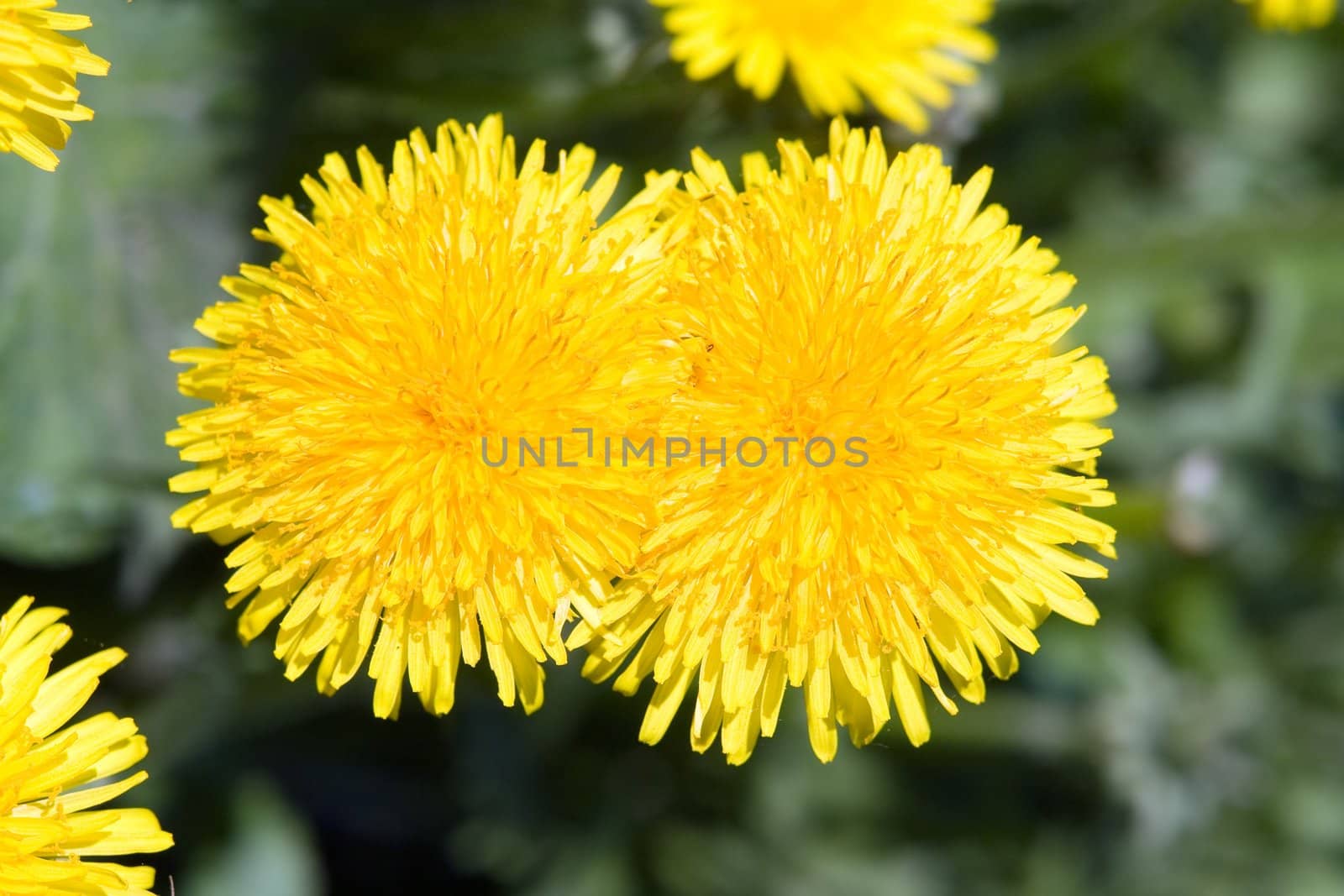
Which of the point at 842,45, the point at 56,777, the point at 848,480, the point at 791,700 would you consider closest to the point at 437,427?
the point at 848,480

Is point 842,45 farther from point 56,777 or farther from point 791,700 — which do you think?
point 56,777

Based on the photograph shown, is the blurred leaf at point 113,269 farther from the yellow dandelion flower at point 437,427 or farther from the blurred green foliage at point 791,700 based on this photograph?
the yellow dandelion flower at point 437,427

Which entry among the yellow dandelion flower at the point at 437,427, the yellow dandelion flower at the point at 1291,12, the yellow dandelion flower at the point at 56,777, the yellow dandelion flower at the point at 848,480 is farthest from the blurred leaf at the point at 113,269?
the yellow dandelion flower at the point at 1291,12

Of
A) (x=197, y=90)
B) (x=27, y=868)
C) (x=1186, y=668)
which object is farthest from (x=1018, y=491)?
(x=197, y=90)

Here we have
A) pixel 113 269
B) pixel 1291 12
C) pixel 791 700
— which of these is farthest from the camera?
pixel 791 700

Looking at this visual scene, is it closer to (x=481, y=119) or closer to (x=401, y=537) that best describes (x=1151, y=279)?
(x=481, y=119)

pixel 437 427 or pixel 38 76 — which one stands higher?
pixel 38 76
